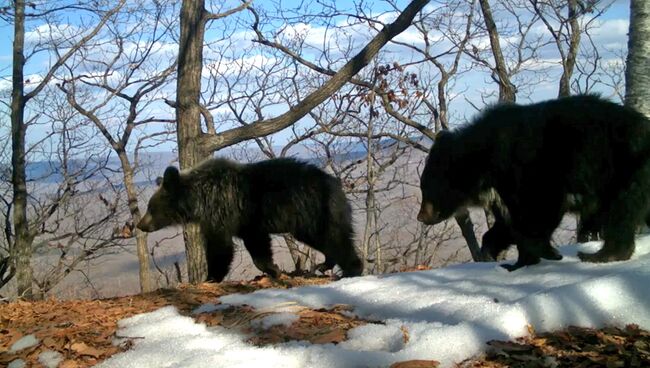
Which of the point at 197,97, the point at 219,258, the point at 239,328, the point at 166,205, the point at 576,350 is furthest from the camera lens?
the point at 197,97

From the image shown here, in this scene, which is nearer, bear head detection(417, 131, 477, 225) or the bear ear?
bear head detection(417, 131, 477, 225)

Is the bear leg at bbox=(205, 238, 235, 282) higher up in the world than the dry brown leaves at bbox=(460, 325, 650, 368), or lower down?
higher up

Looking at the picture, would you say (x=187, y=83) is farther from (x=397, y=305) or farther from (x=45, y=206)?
(x=45, y=206)

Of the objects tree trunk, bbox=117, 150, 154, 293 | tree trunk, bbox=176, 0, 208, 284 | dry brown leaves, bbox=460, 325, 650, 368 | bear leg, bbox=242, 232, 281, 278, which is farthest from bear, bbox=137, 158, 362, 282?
tree trunk, bbox=117, 150, 154, 293

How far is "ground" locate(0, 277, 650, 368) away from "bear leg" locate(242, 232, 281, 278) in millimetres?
1632

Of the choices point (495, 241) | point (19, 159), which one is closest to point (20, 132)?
point (19, 159)

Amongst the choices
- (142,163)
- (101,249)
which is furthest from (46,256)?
(142,163)

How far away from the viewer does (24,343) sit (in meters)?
4.98

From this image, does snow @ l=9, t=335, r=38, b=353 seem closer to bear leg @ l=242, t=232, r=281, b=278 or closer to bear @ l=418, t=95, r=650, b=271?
bear @ l=418, t=95, r=650, b=271

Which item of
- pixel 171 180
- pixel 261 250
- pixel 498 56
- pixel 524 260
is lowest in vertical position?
pixel 524 260

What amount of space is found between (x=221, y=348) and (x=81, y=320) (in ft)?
5.75

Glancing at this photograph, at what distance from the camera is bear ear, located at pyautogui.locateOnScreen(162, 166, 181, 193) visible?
941cm

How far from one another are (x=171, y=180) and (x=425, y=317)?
19.8 feet

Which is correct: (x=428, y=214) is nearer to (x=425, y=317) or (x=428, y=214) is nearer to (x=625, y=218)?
(x=625, y=218)
